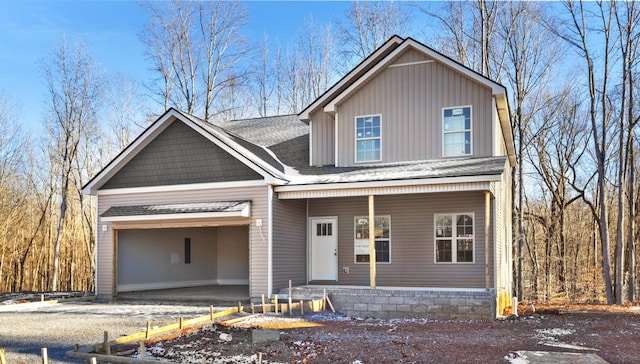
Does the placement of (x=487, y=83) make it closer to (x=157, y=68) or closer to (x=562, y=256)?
(x=562, y=256)

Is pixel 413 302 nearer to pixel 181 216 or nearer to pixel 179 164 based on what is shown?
pixel 181 216

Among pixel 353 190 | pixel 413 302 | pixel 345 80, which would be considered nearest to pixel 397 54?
pixel 345 80

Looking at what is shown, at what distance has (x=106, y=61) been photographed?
98.3 feet

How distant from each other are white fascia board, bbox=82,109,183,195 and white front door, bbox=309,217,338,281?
16.4 feet

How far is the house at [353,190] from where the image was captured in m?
15.1

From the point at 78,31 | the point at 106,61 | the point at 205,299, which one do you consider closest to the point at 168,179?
the point at 205,299

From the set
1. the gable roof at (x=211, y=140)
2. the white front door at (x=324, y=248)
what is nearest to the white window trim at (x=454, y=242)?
the white front door at (x=324, y=248)

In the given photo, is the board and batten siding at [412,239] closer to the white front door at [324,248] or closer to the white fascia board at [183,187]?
the white front door at [324,248]

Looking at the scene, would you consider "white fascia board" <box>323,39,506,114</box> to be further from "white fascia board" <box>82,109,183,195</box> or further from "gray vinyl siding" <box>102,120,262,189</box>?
"white fascia board" <box>82,109,183,195</box>

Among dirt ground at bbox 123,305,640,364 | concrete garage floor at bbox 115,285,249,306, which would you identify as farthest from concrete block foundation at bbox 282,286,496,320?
concrete garage floor at bbox 115,285,249,306

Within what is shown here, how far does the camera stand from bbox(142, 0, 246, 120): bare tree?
2981cm

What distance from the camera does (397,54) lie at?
16578mm

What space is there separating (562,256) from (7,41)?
30033 mm

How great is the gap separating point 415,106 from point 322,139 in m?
3.09
